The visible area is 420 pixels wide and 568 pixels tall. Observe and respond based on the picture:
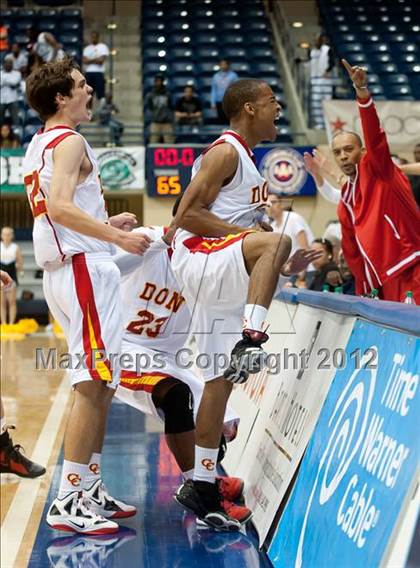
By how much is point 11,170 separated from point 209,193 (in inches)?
581

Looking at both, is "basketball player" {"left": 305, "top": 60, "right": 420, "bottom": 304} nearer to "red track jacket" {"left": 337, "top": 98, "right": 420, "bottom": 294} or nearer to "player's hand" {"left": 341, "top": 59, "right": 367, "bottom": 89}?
"red track jacket" {"left": 337, "top": 98, "right": 420, "bottom": 294}

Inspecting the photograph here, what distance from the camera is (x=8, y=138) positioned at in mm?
18297

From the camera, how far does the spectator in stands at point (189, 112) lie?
1878 cm

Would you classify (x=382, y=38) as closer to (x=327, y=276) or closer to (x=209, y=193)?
(x=327, y=276)

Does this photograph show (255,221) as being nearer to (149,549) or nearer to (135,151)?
(149,549)

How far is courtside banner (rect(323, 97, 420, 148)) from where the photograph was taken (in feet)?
53.7

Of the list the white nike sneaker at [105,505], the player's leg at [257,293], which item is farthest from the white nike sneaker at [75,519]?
the player's leg at [257,293]

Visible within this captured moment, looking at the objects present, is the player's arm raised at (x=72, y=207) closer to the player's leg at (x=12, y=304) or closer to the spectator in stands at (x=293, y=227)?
the spectator in stands at (x=293, y=227)

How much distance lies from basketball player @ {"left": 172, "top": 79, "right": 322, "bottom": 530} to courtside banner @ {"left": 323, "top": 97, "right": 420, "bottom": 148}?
12.4m

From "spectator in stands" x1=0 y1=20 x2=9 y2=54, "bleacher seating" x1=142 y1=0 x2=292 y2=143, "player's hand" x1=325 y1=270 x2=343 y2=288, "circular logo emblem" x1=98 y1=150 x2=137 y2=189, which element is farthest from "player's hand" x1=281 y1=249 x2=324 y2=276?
"spectator in stands" x1=0 y1=20 x2=9 y2=54

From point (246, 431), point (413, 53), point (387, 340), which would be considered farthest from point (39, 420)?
point (413, 53)

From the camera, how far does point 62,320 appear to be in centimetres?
414

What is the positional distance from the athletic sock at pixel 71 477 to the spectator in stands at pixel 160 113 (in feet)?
48.7

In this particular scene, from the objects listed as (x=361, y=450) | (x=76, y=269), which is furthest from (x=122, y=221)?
(x=361, y=450)
